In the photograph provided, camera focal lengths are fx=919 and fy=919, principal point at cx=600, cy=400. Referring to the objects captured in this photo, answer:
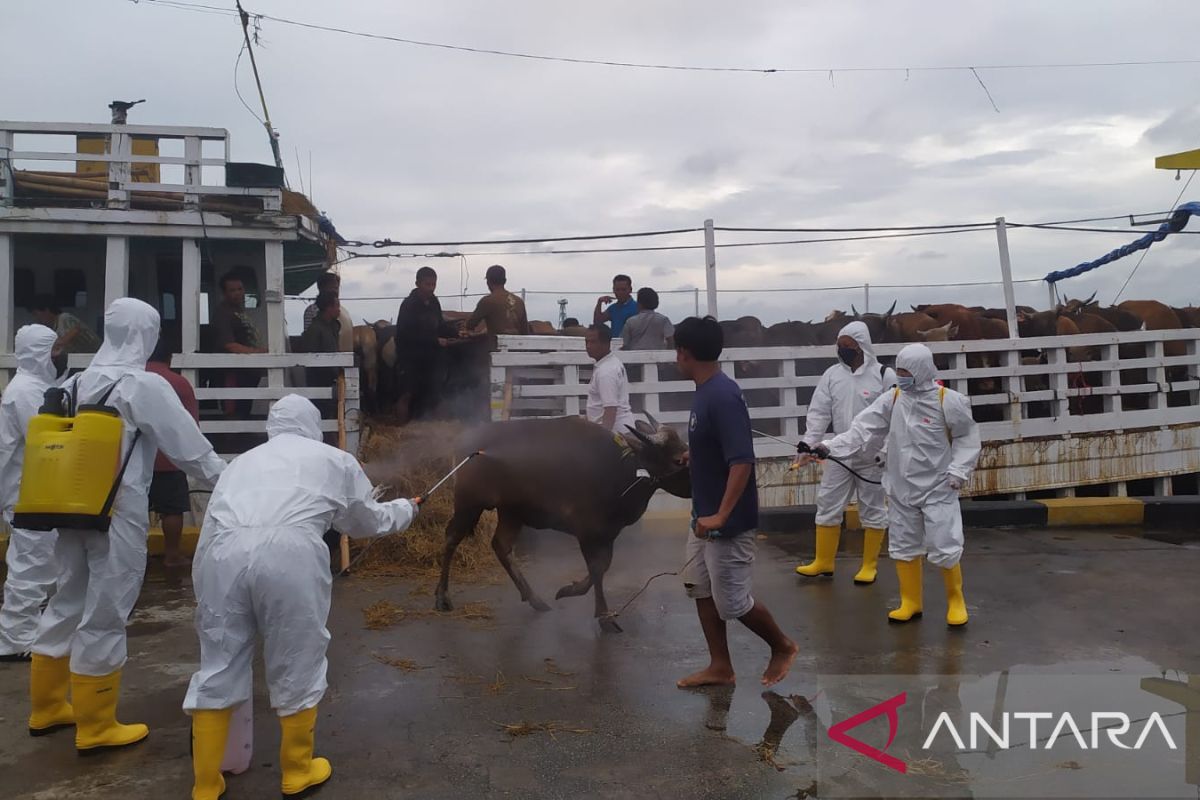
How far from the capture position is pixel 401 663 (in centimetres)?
539

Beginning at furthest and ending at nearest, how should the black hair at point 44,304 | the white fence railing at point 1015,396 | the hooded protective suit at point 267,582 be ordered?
the black hair at point 44,304 → the white fence railing at point 1015,396 → the hooded protective suit at point 267,582

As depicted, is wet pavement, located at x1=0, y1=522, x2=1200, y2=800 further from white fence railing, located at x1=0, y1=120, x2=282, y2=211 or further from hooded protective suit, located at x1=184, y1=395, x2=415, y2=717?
white fence railing, located at x1=0, y1=120, x2=282, y2=211

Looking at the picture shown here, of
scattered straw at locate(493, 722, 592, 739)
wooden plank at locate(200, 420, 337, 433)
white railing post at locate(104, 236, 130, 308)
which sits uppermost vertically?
white railing post at locate(104, 236, 130, 308)

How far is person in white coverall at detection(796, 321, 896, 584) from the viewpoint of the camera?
732cm

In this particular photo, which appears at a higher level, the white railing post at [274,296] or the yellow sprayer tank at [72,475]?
the white railing post at [274,296]

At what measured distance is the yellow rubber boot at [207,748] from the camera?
3.62 meters

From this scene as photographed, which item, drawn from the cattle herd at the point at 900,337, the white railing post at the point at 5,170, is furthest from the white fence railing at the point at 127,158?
the cattle herd at the point at 900,337

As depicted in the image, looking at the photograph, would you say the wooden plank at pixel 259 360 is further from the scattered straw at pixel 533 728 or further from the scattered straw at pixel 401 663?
the scattered straw at pixel 533 728

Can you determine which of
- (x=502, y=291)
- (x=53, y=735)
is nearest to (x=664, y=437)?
(x=53, y=735)

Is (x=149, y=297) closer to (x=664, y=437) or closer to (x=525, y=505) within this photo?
(x=525, y=505)

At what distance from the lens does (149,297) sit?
10.2 meters

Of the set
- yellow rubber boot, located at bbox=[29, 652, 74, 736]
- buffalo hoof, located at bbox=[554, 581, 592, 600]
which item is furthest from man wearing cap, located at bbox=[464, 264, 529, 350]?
yellow rubber boot, located at bbox=[29, 652, 74, 736]

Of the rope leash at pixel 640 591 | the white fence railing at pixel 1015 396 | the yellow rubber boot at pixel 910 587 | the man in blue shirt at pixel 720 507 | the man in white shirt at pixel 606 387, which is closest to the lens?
the man in blue shirt at pixel 720 507

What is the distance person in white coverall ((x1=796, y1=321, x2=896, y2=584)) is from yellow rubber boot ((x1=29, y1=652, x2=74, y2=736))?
5218 mm
